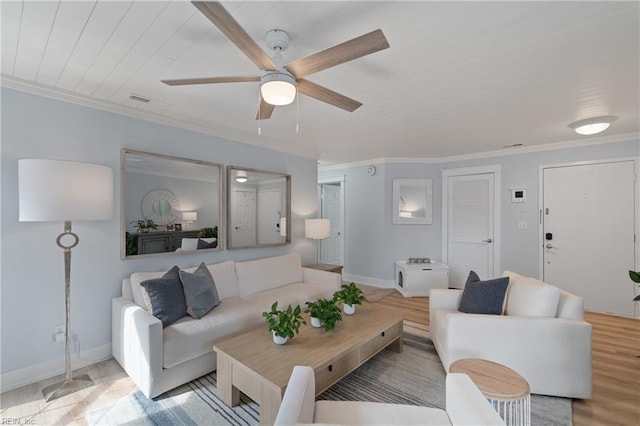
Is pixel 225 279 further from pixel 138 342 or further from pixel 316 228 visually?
pixel 316 228

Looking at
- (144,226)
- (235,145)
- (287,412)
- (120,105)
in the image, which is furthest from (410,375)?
(120,105)

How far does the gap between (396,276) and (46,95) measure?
197 inches

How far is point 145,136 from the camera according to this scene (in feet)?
9.34

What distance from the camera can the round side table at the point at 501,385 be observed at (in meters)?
1.40

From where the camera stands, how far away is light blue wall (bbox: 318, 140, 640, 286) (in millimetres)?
4223

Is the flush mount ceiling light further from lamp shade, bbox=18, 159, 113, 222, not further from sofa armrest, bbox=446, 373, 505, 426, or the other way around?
lamp shade, bbox=18, 159, 113, 222

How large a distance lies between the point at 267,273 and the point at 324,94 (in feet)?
7.47

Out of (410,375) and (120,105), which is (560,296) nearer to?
(410,375)

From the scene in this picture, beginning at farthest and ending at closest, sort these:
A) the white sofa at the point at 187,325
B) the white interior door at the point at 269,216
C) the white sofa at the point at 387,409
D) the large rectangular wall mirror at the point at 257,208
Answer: the white interior door at the point at 269,216
the large rectangular wall mirror at the point at 257,208
the white sofa at the point at 187,325
the white sofa at the point at 387,409

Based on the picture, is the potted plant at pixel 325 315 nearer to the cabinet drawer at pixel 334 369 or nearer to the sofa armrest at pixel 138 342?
the cabinet drawer at pixel 334 369

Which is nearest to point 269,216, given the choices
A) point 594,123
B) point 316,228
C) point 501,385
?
point 316,228

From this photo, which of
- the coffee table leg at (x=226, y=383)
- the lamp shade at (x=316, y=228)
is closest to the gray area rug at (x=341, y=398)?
the coffee table leg at (x=226, y=383)

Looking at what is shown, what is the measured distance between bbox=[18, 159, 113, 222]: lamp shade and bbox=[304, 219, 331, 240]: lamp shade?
2634mm

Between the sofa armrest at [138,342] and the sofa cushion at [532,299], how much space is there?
8.83ft
